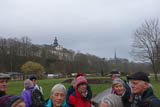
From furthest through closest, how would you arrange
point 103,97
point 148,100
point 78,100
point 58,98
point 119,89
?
point 78,100 → point 119,89 → point 58,98 → point 148,100 → point 103,97

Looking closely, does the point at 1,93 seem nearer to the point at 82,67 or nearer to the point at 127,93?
the point at 127,93

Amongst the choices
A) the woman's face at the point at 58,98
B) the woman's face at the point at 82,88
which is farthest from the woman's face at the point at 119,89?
the woman's face at the point at 58,98

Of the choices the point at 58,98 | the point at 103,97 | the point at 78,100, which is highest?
the point at 103,97

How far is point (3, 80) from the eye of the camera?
384 cm

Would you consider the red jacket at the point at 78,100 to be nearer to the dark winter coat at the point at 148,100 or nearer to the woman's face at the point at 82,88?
the woman's face at the point at 82,88

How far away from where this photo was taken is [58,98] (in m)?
3.19

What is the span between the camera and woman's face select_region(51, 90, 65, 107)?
319cm

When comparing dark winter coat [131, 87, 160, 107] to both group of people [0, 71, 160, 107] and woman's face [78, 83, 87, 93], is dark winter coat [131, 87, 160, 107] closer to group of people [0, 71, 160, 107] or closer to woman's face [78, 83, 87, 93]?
group of people [0, 71, 160, 107]

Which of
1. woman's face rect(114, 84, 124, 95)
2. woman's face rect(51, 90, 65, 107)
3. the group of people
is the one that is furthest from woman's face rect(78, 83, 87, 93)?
woman's face rect(51, 90, 65, 107)

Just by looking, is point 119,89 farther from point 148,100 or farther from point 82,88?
point 148,100

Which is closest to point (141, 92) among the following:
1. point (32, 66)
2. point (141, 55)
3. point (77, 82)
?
point (77, 82)

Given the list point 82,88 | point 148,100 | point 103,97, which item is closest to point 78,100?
point 82,88

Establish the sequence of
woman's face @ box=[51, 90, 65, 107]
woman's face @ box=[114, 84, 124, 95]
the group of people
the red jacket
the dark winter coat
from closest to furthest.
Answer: the group of people → the dark winter coat → woman's face @ box=[51, 90, 65, 107] → woman's face @ box=[114, 84, 124, 95] → the red jacket

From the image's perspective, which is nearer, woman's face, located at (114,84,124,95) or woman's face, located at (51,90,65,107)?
woman's face, located at (51,90,65,107)
